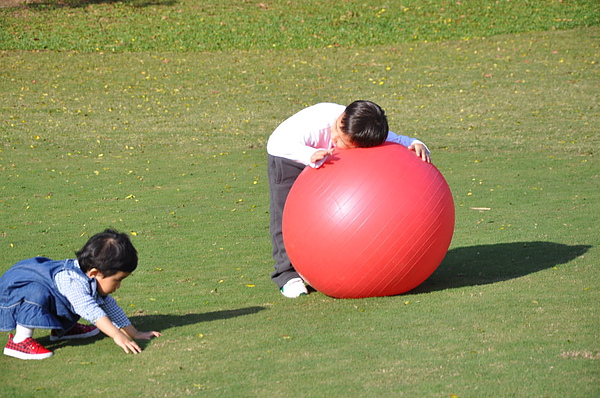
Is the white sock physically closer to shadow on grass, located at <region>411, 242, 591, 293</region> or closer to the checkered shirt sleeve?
the checkered shirt sleeve

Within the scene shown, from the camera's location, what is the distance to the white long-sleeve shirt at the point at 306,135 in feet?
20.6

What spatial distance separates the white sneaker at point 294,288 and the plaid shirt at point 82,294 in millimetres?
1661

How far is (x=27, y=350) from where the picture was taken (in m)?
5.16

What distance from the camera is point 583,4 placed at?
96.4ft

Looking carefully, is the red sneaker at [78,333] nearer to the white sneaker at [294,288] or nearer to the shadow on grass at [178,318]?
the shadow on grass at [178,318]

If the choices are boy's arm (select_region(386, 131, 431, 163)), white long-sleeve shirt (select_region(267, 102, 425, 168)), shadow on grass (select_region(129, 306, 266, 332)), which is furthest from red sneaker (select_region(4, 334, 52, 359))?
boy's arm (select_region(386, 131, 431, 163))

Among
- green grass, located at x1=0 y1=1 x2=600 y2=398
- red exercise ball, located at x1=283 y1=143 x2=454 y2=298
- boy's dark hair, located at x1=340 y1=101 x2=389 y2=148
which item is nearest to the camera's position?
green grass, located at x1=0 y1=1 x2=600 y2=398

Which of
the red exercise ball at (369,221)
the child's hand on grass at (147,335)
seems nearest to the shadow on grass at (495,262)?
the red exercise ball at (369,221)

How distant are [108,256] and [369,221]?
1.98 metres

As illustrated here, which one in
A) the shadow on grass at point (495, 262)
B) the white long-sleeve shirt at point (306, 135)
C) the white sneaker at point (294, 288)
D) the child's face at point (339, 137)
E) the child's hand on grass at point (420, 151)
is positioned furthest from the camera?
the shadow on grass at point (495, 262)

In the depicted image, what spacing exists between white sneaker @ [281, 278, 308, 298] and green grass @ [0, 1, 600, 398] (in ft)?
0.31

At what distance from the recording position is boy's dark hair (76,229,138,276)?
A: 521 centimetres

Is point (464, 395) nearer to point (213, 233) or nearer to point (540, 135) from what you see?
point (213, 233)

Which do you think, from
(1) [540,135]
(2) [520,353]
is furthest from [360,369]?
(1) [540,135]
